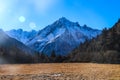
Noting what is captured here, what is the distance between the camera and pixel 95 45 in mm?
164000

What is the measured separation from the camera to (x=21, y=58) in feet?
645

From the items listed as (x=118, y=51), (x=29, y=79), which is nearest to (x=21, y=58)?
(x=118, y=51)

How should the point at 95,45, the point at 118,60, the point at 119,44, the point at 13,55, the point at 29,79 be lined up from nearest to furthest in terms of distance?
the point at 29,79 < the point at 118,60 < the point at 119,44 < the point at 95,45 < the point at 13,55

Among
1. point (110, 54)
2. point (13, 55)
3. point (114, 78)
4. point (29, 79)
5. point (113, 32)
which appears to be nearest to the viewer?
point (114, 78)

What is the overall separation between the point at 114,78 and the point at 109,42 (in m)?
114

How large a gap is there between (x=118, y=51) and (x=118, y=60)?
1211 cm

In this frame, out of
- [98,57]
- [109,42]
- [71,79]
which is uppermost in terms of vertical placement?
[109,42]

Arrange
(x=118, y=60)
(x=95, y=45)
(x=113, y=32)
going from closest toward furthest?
1. (x=118, y=60)
2. (x=113, y=32)
3. (x=95, y=45)

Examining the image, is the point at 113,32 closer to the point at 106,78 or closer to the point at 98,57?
the point at 98,57

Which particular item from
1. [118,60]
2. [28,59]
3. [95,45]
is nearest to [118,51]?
[118,60]

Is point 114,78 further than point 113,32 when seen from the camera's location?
No

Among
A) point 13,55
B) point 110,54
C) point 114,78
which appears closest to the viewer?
point 114,78

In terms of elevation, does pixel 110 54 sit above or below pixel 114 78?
above

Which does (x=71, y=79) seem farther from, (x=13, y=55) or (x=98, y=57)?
(x=13, y=55)
